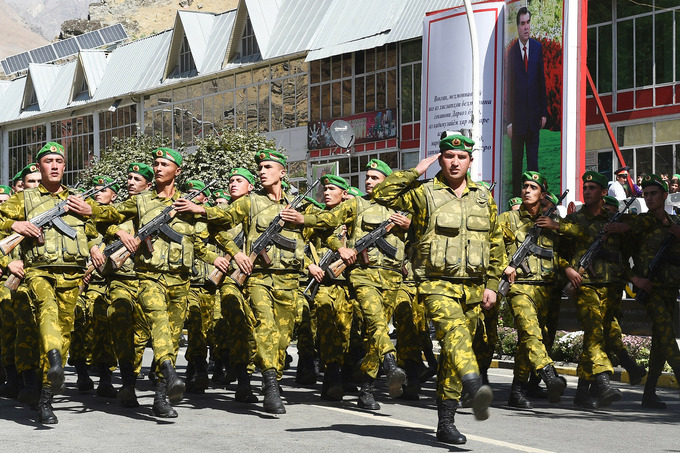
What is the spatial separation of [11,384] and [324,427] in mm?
3883

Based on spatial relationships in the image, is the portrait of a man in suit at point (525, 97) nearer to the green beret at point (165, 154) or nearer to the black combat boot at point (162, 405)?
the green beret at point (165, 154)

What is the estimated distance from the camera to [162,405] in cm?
962

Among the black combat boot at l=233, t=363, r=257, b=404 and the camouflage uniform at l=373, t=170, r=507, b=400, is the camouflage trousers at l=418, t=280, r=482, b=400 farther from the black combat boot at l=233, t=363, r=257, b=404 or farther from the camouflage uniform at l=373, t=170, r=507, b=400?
the black combat boot at l=233, t=363, r=257, b=404

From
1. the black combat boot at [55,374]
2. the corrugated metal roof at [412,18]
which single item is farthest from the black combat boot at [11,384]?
the corrugated metal roof at [412,18]

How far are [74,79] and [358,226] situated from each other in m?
50.1

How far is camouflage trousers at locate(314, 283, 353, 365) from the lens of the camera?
10977 millimetres

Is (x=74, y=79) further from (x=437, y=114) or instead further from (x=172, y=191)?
(x=172, y=191)

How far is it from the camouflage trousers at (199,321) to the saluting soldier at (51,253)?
8.42 ft

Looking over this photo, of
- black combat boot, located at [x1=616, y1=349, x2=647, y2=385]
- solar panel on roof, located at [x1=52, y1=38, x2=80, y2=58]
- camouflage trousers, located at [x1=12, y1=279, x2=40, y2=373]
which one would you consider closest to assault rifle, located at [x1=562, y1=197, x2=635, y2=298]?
black combat boot, located at [x1=616, y1=349, x2=647, y2=385]

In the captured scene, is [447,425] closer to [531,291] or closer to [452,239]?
[452,239]

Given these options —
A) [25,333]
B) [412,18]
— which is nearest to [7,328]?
[25,333]

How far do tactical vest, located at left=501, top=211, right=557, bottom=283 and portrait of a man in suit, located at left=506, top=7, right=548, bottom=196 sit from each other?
11.7m

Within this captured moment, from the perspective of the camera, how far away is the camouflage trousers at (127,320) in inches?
395

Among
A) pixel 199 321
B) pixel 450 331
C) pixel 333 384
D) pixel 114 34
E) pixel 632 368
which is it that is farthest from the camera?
pixel 114 34
